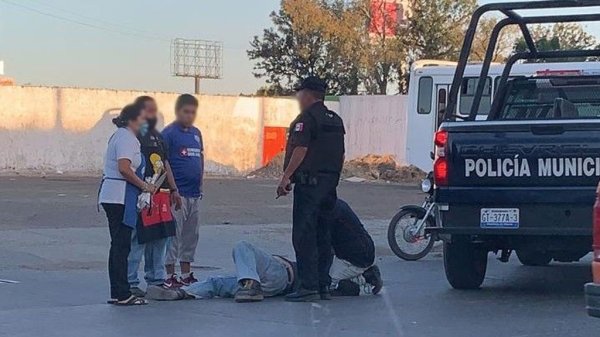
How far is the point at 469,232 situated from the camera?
32.3 ft

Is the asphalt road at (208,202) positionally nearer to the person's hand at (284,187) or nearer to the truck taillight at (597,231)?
the person's hand at (284,187)

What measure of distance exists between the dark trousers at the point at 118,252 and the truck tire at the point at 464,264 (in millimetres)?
3032

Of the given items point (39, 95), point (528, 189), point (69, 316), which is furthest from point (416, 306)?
point (39, 95)

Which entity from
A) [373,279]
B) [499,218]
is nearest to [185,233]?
[373,279]

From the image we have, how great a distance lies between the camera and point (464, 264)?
10.8m

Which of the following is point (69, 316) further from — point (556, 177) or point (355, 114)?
point (355, 114)

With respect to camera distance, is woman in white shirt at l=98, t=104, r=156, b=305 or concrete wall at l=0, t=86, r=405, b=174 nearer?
woman in white shirt at l=98, t=104, r=156, b=305

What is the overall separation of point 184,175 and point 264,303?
58.6 inches

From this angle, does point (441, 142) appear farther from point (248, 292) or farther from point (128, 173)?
point (128, 173)

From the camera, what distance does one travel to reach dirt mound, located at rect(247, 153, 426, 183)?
34.6 metres

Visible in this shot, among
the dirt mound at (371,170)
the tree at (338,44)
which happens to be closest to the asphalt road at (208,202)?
the dirt mound at (371,170)

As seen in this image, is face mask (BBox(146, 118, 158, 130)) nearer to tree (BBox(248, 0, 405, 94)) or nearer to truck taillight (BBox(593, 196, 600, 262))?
truck taillight (BBox(593, 196, 600, 262))

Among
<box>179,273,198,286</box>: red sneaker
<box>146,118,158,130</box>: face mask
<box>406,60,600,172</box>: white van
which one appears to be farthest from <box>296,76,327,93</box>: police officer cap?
<box>406,60,600,172</box>: white van

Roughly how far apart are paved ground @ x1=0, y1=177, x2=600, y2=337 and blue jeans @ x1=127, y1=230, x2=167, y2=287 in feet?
1.22
